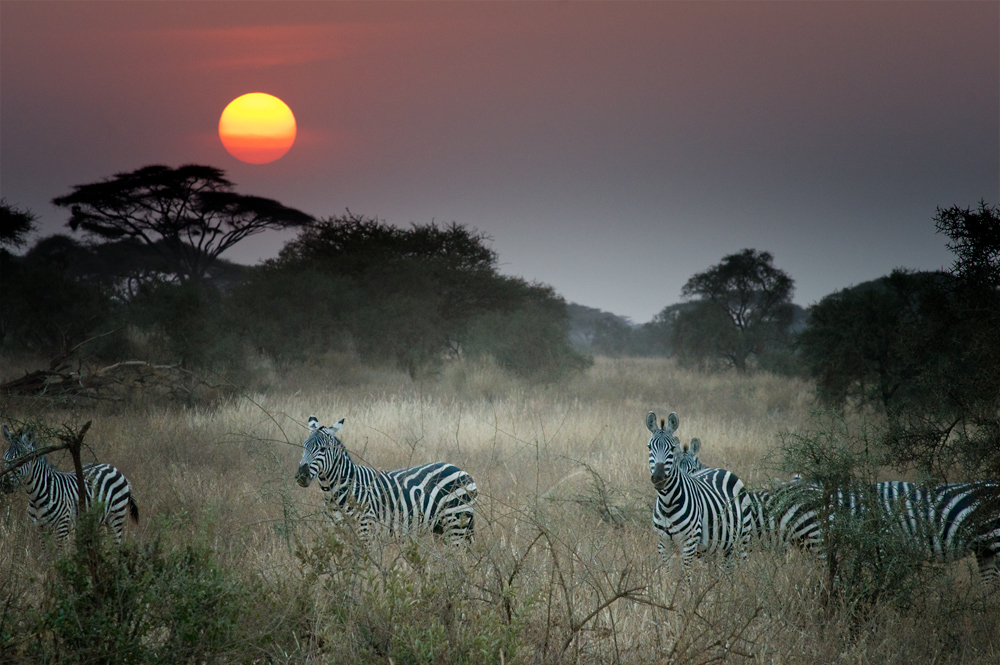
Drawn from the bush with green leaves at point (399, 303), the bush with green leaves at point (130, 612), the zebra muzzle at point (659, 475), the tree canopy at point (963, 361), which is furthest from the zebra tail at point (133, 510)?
the bush with green leaves at point (399, 303)

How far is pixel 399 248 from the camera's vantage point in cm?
2480

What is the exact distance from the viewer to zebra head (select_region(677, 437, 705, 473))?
478cm

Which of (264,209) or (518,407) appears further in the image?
(264,209)

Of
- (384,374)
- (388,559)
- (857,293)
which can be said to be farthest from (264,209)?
(388,559)

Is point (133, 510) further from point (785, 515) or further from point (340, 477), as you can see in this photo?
point (785, 515)

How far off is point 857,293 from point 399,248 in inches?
641

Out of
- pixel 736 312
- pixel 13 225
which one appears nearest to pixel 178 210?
pixel 13 225

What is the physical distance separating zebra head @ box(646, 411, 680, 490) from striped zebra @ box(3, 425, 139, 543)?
3882mm

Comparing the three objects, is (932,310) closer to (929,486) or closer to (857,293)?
(929,486)

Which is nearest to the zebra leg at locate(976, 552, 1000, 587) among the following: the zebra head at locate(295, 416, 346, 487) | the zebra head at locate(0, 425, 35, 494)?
the zebra head at locate(295, 416, 346, 487)

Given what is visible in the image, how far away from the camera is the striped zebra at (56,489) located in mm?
4781

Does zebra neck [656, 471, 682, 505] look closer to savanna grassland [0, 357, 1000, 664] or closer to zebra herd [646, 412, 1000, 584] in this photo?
zebra herd [646, 412, 1000, 584]

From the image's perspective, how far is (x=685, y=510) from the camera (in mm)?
4555

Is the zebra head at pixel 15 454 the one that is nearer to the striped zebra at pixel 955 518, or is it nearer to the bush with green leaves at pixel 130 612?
the bush with green leaves at pixel 130 612
